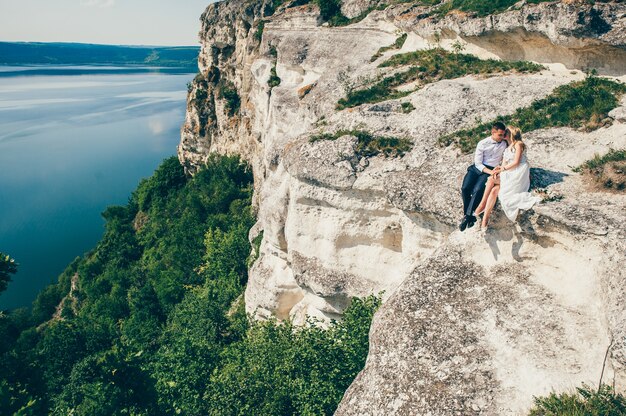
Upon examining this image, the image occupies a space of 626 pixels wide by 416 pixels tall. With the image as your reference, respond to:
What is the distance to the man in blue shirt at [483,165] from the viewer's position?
8.88 m

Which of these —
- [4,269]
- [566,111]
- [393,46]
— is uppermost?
[393,46]

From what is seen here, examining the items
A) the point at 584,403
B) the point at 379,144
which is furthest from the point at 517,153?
the point at 379,144

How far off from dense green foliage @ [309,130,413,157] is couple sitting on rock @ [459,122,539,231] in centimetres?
360

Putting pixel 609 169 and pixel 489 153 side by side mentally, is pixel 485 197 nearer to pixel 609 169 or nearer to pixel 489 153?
pixel 489 153

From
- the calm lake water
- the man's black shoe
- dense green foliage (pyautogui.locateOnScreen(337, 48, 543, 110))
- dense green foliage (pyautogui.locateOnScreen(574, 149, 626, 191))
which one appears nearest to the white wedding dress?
the man's black shoe

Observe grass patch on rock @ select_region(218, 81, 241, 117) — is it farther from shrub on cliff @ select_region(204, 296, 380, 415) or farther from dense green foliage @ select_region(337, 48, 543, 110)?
shrub on cliff @ select_region(204, 296, 380, 415)

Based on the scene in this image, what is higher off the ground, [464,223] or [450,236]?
[464,223]

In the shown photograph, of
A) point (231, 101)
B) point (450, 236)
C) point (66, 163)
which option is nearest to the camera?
point (450, 236)

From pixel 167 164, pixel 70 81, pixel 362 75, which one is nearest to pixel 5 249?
pixel 167 164

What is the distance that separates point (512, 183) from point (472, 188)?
2.74 ft

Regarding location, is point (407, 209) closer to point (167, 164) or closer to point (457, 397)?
point (457, 397)

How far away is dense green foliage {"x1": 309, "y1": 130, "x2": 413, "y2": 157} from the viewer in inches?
501

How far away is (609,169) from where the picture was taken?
913 cm

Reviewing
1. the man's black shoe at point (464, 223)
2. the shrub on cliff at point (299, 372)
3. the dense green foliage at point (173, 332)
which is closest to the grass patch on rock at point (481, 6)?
the man's black shoe at point (464, 223)
